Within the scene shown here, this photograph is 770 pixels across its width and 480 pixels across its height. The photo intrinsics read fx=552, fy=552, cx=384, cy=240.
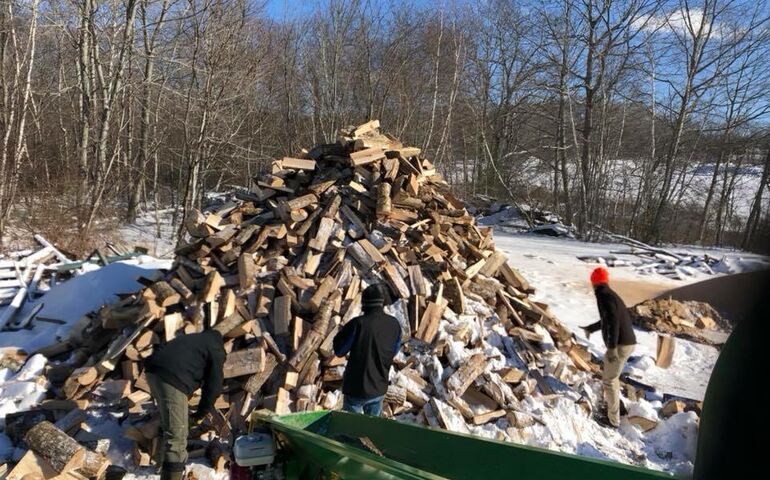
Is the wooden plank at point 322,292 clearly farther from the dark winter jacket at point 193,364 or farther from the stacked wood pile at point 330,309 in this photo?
the dark winter jacket at point 193,364

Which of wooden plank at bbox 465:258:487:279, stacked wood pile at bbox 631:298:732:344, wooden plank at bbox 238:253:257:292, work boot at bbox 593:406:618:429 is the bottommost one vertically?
work boot at bbox 593:406:618:429

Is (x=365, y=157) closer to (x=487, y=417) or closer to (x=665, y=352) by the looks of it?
(x=487, y=417)

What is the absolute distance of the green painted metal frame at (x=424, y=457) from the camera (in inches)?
94.7

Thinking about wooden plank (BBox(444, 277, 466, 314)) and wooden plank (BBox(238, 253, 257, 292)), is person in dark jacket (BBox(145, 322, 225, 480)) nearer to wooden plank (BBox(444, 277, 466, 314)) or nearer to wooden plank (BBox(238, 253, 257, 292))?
wooden plank (BBox(238, 253, 257, 292))

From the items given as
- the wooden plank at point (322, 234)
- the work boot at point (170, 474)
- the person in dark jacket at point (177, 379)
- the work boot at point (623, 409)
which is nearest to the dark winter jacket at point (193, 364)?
the person in dark jacket at point (177, 379)

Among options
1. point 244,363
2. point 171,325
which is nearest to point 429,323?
point 244,363

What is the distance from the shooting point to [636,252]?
16.6 metres

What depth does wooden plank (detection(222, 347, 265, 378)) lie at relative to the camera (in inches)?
235

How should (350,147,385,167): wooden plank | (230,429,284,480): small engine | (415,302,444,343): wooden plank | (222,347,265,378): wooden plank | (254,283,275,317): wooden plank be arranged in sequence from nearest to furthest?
(230,429,284,480): small engine
(222,347,265,378): wooden plank
(254,283,275,317): wooden plank
(415,302,444,343): wooden plank
(350,147,385,167): wooden plank

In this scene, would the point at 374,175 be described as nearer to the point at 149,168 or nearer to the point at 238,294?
the point at 238,294

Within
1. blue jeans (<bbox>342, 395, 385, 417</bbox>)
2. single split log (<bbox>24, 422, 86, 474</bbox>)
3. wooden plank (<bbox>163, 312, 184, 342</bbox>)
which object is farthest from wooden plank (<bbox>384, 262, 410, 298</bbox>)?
single split log (<bbox>24, 422, 86, 474</bbox>)

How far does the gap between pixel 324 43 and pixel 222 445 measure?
21.5 m

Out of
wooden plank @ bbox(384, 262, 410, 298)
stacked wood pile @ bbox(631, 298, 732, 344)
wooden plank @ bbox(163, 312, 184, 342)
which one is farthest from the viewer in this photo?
stacked wood pile @ bbox(631, 298, 732, 344)

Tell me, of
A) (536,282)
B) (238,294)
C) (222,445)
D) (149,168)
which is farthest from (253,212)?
(149,168)
